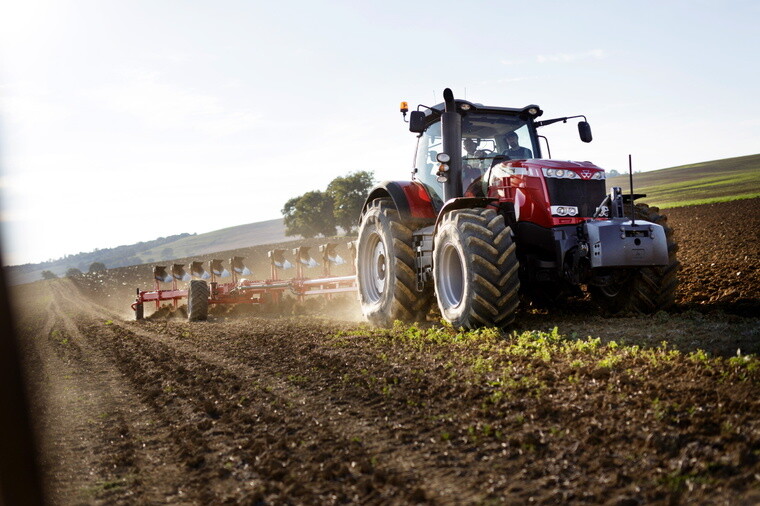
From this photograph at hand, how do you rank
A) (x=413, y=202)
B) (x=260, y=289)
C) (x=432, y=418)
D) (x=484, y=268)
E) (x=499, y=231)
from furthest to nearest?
(x=260, y=289)
(x=413, y=202)
(x=499, y=231)
(x=484, y=268)
(x=432, y=418)

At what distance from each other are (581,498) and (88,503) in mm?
2285

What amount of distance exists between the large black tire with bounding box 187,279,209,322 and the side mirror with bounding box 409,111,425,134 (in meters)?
6.76

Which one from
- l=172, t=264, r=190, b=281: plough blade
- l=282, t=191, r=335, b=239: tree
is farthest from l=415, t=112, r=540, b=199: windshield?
l=282, t=191, r=335, b=239: tree

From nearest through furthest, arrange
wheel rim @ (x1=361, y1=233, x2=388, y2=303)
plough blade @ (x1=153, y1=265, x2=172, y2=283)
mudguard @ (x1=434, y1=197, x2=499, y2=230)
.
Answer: mudguard @ (x1=434, y1=197, x2=499, y2=230) → wheel rim @ (x1=361, y1=233, x2=388, y2=303) → plough blade @ (x1=153, y1=265, x2=172, y2=283)

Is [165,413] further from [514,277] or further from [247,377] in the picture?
[514,277]

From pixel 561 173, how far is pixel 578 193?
1.07 ft

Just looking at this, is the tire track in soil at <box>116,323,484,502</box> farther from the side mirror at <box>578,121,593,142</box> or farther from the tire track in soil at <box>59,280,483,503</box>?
the side mirror at <box>578,121,593,142</box>

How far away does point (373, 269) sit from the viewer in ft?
30.1

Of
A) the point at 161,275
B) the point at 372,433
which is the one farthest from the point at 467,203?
the point at 161,275

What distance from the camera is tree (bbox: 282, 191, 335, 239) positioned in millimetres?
51625

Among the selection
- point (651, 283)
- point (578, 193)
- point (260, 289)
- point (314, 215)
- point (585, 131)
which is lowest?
point (651, 283)

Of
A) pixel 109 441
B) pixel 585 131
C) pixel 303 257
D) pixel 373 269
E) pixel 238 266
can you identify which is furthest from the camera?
pixel 238 266

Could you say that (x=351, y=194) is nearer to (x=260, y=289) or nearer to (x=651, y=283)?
(x=260, y=289)

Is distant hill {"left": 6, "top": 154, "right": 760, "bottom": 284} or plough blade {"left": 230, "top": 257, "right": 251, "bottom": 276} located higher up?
distant hill {"left": 6, "top": 154, "right": 760, "bottom": 284}
